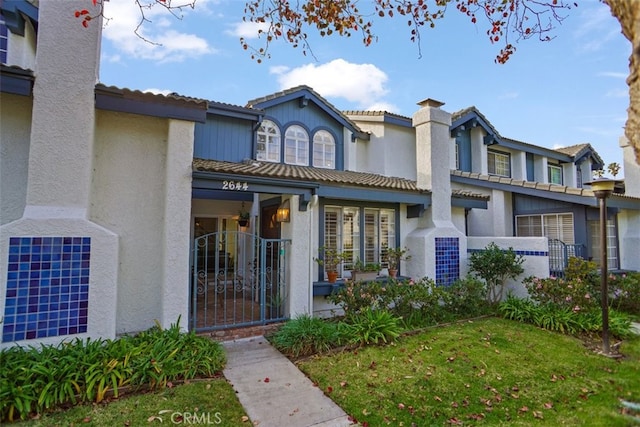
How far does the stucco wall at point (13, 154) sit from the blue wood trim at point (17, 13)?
396cm

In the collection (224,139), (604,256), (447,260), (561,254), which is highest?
(224,139)

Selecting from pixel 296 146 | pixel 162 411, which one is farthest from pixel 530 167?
pixel 162 411

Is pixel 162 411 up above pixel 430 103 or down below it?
below

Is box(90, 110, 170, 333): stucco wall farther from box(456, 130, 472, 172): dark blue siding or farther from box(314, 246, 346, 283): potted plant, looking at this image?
box(456, 130, 472, 172): dark blue siding

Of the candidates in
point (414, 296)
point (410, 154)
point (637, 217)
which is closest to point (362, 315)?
point (414, 296)

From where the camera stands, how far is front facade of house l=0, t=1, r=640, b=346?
6375 millimetres

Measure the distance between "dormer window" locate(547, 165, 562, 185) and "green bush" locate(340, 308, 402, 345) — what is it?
18.5m

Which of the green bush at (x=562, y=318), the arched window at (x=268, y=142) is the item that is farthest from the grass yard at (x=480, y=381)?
the arched window at (x=268, y=142)

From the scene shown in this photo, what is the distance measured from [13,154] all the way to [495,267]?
13427 millimetres

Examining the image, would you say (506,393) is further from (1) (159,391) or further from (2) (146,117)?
(2) (146,117)

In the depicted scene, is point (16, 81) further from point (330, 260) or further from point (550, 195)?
point (550, 195)

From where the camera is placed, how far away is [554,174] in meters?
21.4

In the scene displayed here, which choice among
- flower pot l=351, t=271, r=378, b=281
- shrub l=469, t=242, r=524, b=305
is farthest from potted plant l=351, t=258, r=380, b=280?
shrub l=469, t=242, r=524, b=305

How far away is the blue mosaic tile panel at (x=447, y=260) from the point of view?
38.6ft
